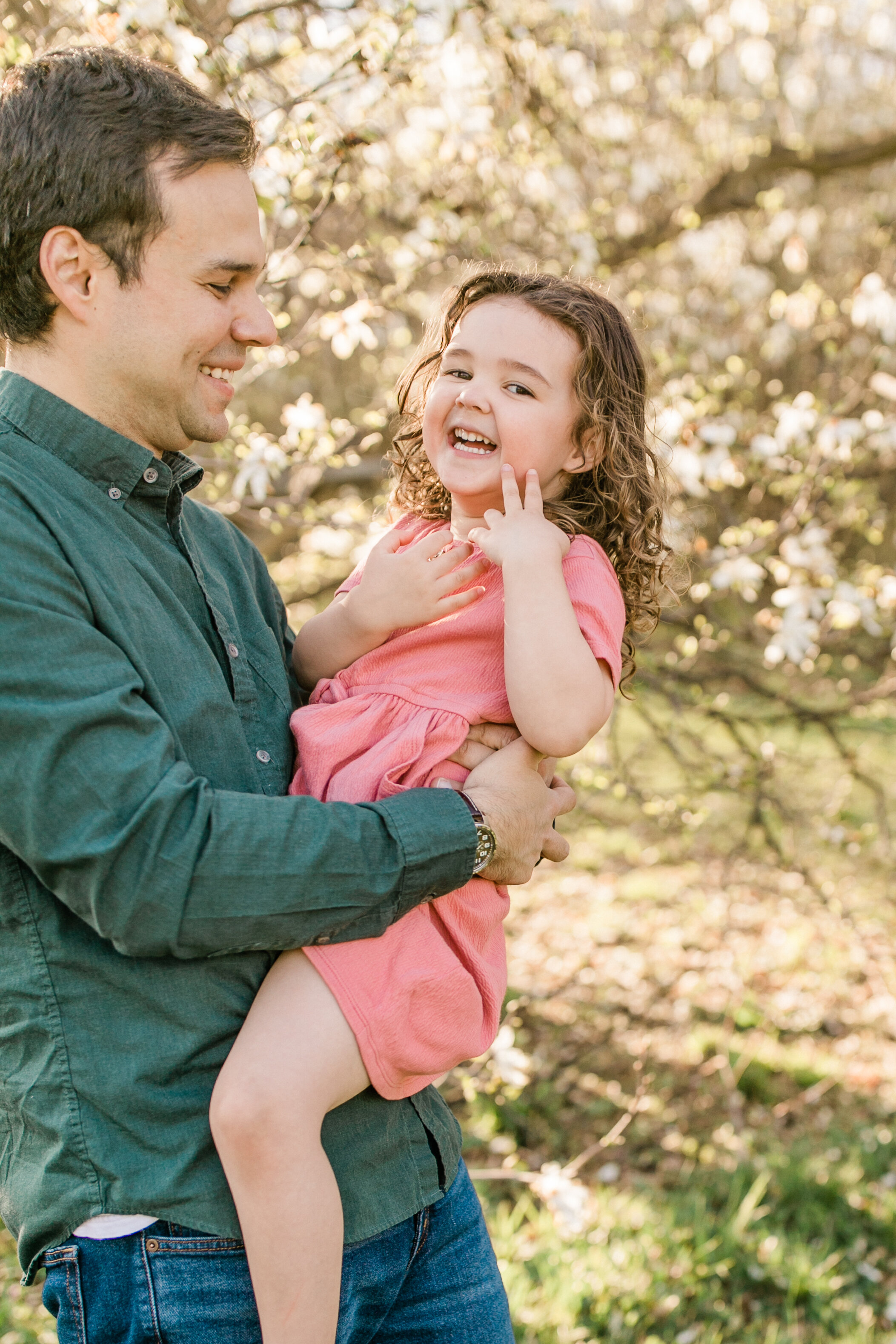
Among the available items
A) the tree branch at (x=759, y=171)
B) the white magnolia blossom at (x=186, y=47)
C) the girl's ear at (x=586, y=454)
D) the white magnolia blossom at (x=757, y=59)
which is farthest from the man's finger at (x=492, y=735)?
the white magnolia blossom at (x=757, y=59)

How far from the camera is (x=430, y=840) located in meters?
1.49

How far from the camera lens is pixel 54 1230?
140 cm

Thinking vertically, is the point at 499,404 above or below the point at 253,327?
below

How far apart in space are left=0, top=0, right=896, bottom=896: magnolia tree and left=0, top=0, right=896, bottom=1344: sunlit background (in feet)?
0.07

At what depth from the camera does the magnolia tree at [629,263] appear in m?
3.26

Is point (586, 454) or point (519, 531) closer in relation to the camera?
point (519, 531)

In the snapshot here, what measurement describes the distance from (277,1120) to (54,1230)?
316 mm

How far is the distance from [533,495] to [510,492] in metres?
0.04

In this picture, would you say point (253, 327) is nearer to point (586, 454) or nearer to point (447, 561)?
point (447, 561)

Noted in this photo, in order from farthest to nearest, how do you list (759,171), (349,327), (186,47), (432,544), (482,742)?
(759,171) < (349,327) < (186,47) < (432,544) < (482,742)

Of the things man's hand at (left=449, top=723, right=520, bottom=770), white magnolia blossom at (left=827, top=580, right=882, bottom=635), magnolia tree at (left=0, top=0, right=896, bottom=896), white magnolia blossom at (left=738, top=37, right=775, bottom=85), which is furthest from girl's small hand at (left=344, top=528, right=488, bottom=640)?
white magnolia blossom at (left=738, top=37, right=775, bottom=85)

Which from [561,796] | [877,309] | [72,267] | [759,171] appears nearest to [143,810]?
[72,267]

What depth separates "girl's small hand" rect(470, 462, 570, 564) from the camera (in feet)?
5.71

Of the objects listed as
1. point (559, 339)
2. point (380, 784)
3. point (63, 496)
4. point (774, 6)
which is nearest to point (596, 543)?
point (559, 339)
